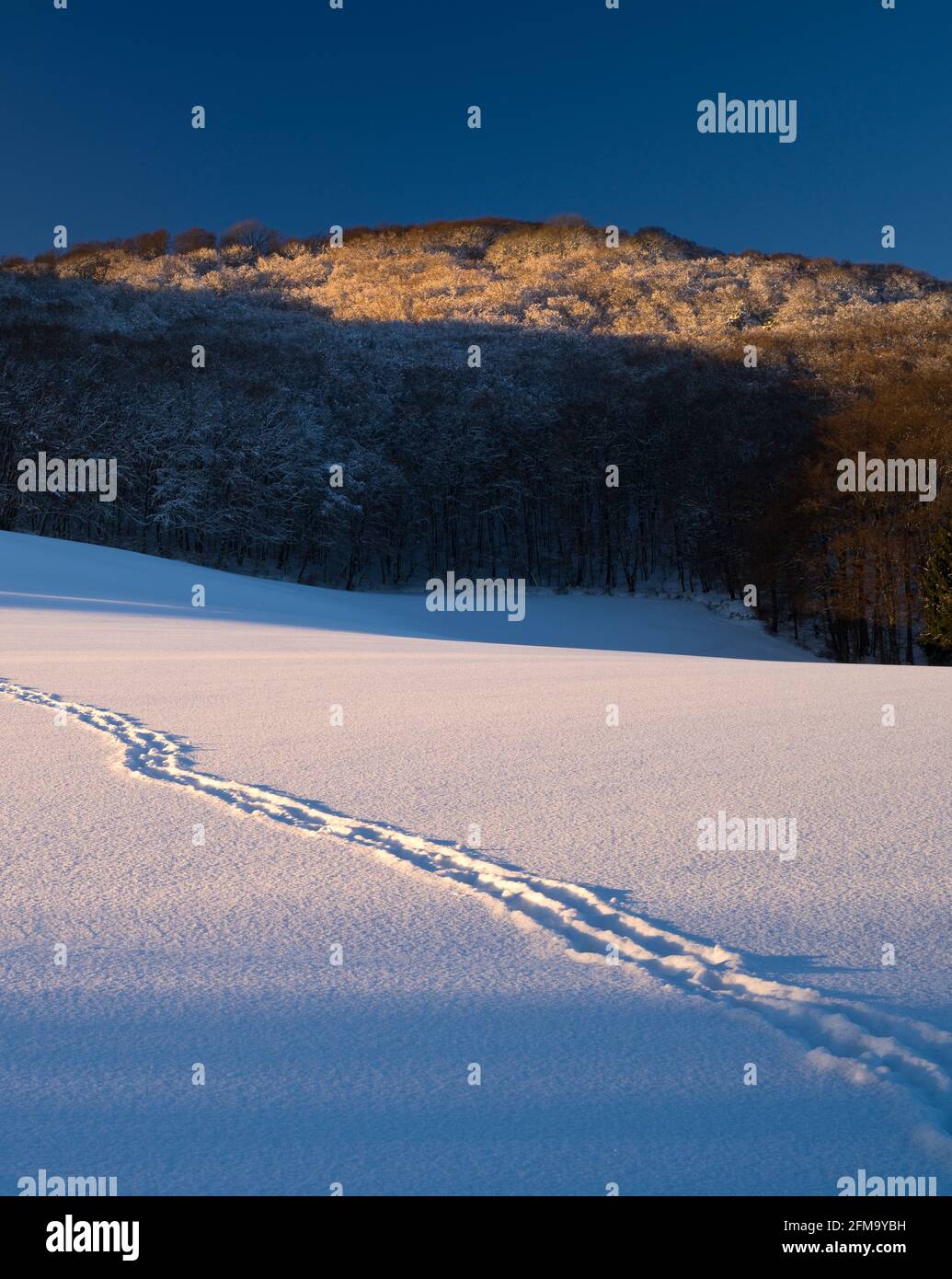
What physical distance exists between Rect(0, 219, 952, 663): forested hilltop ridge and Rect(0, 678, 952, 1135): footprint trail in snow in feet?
89.7

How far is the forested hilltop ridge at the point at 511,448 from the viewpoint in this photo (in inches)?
1366

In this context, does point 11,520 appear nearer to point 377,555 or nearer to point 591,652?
point 377,555

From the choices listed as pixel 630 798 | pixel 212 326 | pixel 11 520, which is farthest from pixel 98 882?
pixel 212 326

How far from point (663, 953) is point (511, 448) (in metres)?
49.3

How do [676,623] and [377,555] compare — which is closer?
[676,623]

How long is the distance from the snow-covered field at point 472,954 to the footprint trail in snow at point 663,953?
0.01m

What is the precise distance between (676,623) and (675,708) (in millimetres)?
30033

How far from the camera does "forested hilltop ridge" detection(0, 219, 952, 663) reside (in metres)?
34.7

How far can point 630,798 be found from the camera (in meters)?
6.09
